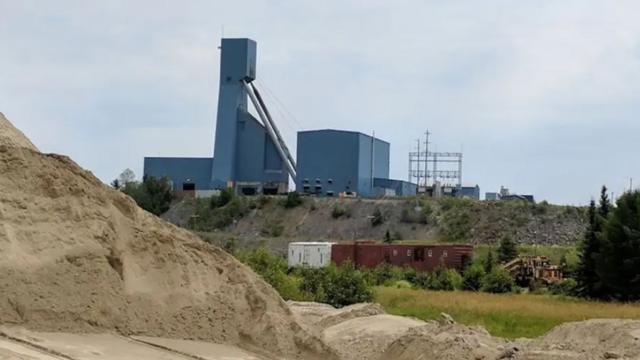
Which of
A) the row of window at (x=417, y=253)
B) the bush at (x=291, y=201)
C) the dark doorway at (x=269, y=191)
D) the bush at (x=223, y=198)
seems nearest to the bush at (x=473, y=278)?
the row of window at (x=417, y=253)

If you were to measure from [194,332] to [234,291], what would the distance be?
41.4 inches

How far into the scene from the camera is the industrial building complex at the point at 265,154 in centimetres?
8062

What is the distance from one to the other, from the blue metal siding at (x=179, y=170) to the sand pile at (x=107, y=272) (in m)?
74.0

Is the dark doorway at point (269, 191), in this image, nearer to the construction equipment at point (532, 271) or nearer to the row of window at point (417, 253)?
the row of window at point (417, 253)

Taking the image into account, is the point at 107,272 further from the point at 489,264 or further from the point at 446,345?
the point at 489,264

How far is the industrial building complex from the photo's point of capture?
80625 mm

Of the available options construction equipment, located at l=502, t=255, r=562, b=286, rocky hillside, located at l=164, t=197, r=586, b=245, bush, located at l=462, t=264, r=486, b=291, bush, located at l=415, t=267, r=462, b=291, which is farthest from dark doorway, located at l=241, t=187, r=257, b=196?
bush, located at l=462, t=264, r=486, b=291

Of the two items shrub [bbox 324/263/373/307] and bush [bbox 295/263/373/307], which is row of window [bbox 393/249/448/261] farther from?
shrub [bbox 324/263/373/307]

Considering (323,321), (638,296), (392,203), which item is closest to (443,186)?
(392,203)

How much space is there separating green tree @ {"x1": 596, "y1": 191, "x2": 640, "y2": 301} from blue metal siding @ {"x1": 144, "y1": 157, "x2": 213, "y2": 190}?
49.2 m

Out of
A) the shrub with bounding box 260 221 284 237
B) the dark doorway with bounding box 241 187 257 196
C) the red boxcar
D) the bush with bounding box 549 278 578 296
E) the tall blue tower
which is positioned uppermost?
the tall blue tower

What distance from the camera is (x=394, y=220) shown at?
79688 millimetres

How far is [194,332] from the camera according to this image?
12164mm

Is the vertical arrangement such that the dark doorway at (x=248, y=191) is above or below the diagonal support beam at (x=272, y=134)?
below
